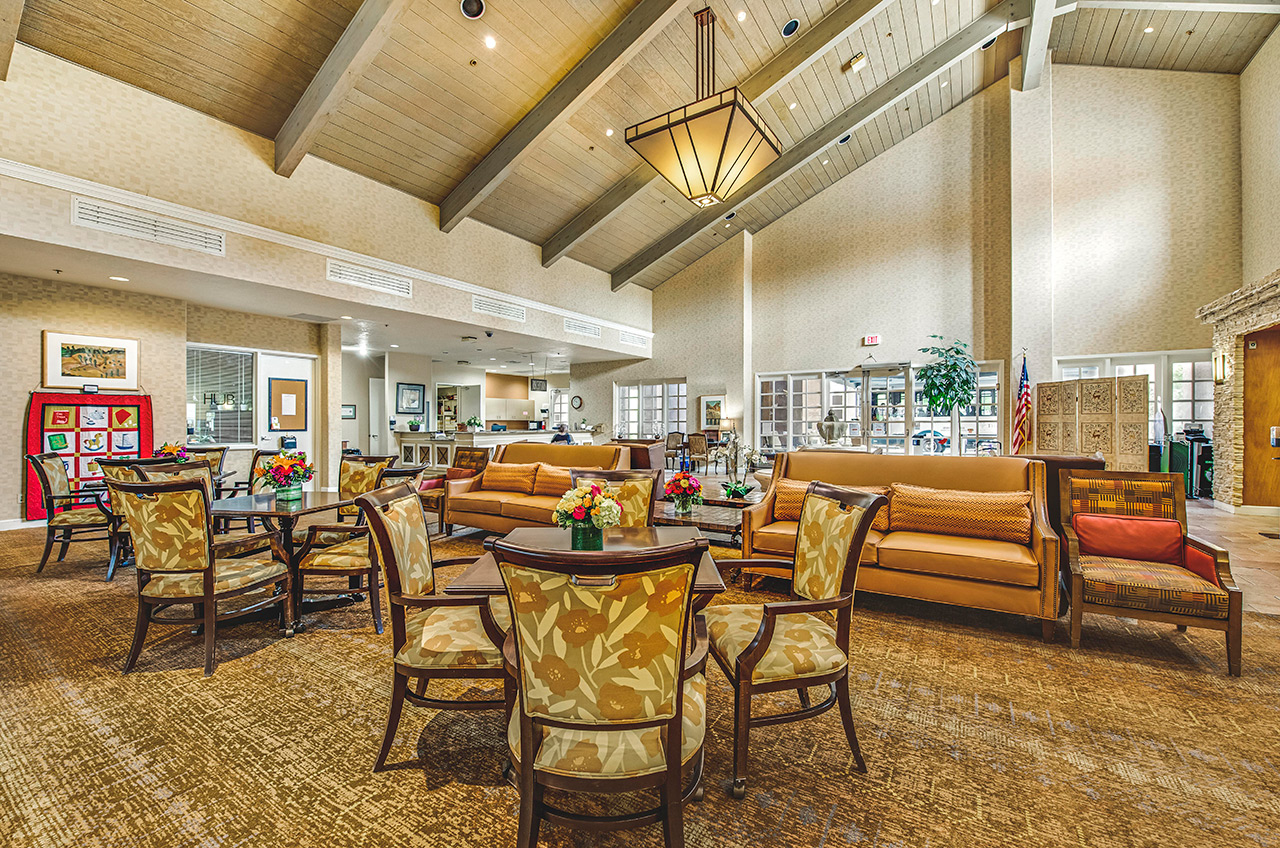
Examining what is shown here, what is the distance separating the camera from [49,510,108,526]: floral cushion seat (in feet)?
13.9

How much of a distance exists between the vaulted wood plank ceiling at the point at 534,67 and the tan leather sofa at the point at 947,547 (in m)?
4.92

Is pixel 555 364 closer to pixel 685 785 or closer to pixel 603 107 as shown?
pixel 603 107

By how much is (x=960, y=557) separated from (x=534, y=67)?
6010mm

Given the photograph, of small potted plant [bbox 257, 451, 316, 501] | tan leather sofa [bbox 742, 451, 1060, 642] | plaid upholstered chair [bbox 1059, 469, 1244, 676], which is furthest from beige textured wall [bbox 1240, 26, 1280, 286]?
small potted plant [bbox 257, 451, 316, 501]

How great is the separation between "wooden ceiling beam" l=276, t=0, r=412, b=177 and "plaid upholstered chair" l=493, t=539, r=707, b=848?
492cm

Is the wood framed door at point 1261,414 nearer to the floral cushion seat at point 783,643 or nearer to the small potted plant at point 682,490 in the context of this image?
the small potted plant at point 682,490

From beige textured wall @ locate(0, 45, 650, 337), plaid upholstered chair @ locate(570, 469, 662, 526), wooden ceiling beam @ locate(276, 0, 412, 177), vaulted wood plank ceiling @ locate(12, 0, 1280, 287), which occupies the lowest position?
plaid upholstered chair @ locate(570, 469, 662, 526)

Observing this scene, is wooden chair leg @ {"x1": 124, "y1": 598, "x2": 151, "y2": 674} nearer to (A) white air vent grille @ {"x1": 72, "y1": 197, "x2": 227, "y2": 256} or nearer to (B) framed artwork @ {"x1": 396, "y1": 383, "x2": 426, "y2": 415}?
(A) white air vent grille @ {"x1": 72, "y1": 197, "x2": 227, "y2": 256}

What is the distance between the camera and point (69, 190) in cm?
464

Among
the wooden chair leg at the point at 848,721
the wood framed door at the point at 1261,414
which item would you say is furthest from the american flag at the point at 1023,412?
the wooden chair leg at the point at 848,721

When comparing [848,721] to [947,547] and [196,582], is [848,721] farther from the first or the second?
[196,582]

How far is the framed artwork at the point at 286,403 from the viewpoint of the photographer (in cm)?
794

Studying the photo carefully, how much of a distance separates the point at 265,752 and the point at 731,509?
11.4 ft

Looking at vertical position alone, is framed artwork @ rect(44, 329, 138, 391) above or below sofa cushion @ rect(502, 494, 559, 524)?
above
